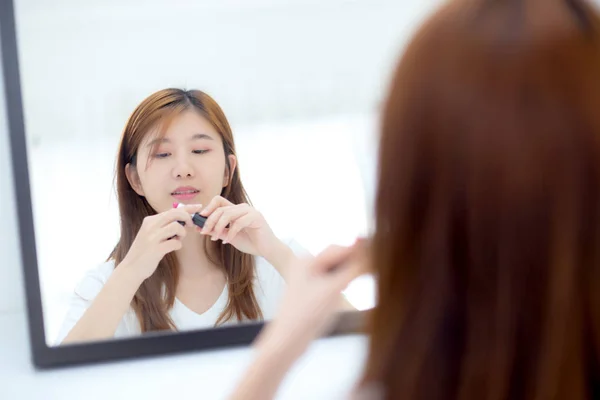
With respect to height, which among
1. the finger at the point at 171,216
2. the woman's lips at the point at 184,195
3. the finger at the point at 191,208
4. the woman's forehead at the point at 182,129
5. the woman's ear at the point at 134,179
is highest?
the woman's forehead at the point at 182,129

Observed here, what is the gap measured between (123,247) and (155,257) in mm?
41

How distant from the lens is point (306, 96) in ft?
2.85

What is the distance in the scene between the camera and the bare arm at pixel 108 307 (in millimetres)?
836

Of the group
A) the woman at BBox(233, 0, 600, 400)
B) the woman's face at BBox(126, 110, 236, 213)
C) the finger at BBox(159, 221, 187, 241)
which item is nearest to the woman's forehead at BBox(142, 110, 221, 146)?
the woman's face at BBox(126, 110, 236, 213)

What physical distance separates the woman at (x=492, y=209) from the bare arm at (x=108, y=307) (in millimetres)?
506

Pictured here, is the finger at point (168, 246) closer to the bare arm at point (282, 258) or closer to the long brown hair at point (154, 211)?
the long brown hair at point (154, 211)

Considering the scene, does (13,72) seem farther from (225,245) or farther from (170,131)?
(225,245)

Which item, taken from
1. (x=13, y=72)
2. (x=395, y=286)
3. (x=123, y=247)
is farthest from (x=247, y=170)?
(x=395, y=286)

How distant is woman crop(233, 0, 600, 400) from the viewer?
0.33 m

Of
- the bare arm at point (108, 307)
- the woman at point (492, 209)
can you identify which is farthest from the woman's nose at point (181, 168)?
the woman at point (492, 209)

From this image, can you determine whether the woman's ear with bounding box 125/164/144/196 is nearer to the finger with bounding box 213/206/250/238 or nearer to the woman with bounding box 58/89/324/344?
the woman with bounding box 58/89/324/344

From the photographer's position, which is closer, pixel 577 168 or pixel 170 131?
pixel 577 168

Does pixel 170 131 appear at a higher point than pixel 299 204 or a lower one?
higher

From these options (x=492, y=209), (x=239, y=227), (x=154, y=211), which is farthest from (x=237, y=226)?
(x=492, y=209)
